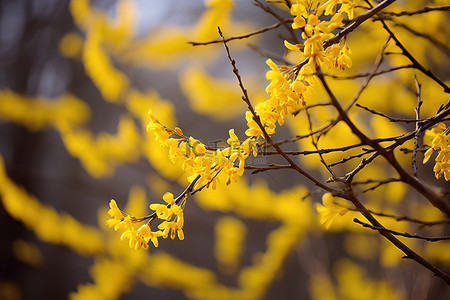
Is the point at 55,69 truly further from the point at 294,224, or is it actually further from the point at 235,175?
the point at 235,175

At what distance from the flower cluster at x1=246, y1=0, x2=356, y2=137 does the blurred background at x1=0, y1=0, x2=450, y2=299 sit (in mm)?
157

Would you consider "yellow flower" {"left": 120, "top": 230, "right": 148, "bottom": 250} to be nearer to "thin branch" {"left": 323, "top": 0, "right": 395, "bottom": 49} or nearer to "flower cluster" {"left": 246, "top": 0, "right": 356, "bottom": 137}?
"flower cluster" {"left": 246, "top": 0, "right": 356, "bottom": 137}

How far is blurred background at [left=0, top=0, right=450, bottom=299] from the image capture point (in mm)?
1903

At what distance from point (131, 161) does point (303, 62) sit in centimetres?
163

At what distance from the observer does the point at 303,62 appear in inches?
24.1

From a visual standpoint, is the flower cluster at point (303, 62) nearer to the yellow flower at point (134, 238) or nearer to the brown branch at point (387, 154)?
the brown branch at point (387, 154)

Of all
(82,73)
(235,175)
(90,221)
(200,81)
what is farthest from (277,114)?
(90,221)

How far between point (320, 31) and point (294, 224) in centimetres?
143

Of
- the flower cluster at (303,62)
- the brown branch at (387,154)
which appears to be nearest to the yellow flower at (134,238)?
the flower cluster at (303,62)

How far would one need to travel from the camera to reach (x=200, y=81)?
1.88m

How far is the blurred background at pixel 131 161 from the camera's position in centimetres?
190

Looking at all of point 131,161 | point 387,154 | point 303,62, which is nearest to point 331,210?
point 387,154

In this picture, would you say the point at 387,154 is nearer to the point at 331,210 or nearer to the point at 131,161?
the point at 331,210

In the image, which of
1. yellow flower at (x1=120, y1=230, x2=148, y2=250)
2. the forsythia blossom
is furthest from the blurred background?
yellow flower at (x1=120, y1=230, x2=148, y2=250)
